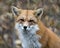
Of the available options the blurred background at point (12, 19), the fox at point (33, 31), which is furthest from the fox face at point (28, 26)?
the blurred background at point (12, 19)

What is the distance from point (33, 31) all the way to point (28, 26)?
1.15 feet

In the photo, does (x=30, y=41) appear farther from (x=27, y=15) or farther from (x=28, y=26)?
(x=27, y=15)

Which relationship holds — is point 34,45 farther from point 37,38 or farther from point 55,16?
point 55,16

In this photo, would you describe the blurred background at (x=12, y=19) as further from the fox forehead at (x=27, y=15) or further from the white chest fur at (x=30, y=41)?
the white chest fur at (x=30, y=41)

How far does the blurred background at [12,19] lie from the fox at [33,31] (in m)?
2.20

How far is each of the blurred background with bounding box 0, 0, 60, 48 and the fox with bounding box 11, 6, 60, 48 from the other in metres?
2.20

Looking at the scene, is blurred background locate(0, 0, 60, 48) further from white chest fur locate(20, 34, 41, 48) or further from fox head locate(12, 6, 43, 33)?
white chest fur locate(20, 34, 41, 48)

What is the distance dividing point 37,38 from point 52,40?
23.6 inches

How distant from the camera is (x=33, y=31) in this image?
12.7 meters

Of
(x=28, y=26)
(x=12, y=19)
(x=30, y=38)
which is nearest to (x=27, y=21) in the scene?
(x=28, y=26)

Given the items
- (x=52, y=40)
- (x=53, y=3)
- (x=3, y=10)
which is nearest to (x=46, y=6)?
(x=53, y=3)

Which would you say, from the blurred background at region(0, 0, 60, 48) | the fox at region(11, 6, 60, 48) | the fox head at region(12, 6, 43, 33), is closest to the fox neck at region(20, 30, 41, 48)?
the fox at region(11, 6, 60, 48)

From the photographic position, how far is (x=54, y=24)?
16.3 meters

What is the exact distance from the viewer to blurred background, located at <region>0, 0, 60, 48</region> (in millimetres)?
15797
